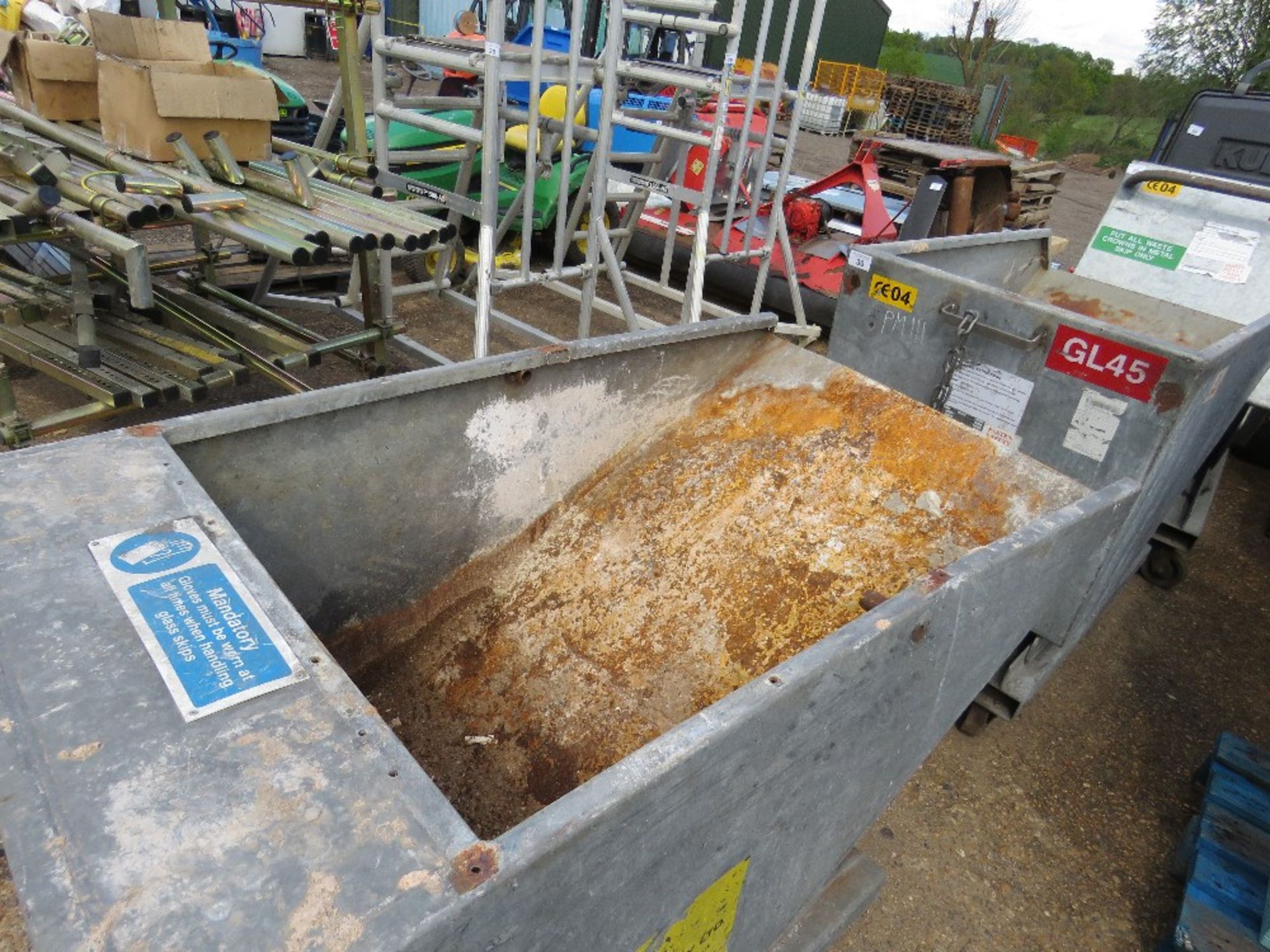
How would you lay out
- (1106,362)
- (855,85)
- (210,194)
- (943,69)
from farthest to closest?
(943,69), (855,85), (210,194), (1106,362)

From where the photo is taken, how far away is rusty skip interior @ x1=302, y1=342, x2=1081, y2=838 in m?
1.76

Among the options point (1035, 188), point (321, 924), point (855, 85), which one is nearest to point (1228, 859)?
point (321, 924)

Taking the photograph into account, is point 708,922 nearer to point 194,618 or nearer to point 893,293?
point 194,618

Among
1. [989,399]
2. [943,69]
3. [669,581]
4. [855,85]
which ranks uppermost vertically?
[943,69]

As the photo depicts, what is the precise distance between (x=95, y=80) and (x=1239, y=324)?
15.1 ft

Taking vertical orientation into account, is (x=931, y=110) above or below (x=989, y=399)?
above

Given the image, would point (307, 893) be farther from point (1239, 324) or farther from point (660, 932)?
Answer: point (1239, 324)

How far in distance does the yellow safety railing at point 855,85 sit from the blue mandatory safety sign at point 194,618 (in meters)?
16.9

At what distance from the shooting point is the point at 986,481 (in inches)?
73.2

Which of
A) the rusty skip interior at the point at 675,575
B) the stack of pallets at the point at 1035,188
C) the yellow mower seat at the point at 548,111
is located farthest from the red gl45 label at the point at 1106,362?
the stack of pallets at the point at 1035,188

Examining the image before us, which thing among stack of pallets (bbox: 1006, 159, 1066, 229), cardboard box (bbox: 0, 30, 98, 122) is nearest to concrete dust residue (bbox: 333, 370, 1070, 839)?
cardboard box (bbox: 0, 30, 98, 122)

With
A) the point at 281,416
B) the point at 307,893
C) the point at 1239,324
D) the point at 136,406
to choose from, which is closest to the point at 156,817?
the point at 307,893

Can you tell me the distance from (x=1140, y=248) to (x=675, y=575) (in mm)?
2849

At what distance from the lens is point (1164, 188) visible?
345 cm
